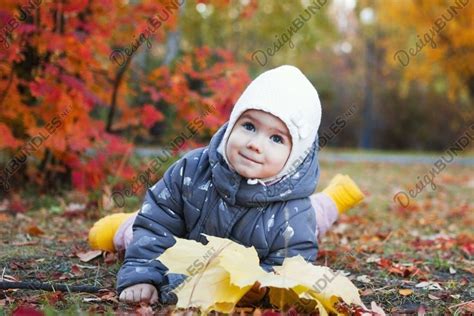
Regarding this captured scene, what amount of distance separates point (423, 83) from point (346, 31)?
715 cm

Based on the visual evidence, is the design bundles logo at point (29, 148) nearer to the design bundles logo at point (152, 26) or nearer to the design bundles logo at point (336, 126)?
the design bundles logo at point (152, 26)

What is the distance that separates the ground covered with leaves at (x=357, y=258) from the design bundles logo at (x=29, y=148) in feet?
1.56

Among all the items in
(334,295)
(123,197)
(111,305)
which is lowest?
(123,197)

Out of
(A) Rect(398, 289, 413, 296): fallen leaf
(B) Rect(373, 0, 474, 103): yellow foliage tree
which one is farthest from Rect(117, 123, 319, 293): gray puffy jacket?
(B) Rect(373, 0, 474, 103): yellow foliage tree

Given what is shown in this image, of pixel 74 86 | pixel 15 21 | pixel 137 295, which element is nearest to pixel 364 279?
pixel 137 295

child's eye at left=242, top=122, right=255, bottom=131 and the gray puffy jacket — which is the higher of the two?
child's eye at left=242, top=122, right=255, bottom=131

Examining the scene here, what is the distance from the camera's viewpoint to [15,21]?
4402mm

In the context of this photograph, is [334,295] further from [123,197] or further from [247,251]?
[123,197]

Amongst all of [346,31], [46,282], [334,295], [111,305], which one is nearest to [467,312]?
[334,295]

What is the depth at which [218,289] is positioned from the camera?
2.20 meters

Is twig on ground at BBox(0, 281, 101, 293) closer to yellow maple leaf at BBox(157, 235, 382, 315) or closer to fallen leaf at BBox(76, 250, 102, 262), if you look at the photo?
yellow maple leaf at BBox(157, 235, 382, 315)

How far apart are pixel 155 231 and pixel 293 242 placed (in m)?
0.59

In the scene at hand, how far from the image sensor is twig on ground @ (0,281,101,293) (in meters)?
2.49

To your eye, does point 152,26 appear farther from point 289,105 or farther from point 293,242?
point 293,242
